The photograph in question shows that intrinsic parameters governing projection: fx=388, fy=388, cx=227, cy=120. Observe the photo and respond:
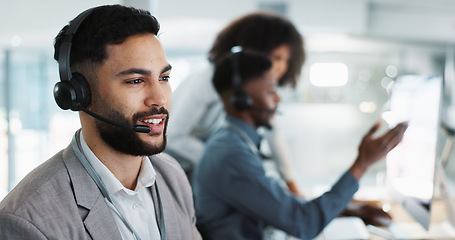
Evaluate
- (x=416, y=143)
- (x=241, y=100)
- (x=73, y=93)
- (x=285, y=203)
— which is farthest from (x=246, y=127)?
(x=73, y=93)

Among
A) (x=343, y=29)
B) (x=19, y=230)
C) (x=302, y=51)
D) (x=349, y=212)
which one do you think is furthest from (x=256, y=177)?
(x=343, y=29)

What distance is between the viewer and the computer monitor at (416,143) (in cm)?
128

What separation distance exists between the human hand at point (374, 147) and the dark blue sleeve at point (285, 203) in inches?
1.6

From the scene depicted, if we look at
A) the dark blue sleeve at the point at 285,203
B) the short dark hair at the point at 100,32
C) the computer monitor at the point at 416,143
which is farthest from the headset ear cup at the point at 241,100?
the short dark hair at the point at 100,32

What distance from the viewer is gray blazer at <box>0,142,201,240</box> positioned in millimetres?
665

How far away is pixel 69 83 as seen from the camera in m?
0.77

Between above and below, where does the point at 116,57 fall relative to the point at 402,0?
below

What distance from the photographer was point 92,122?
810 mm

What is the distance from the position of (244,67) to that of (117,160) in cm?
81

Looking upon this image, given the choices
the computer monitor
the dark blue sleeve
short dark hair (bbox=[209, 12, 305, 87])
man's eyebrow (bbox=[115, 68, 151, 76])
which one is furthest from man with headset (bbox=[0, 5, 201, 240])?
short dark hair (bbox=[209, 12, 305, 87])

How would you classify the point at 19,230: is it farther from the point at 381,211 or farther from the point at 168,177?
the point at 381,211

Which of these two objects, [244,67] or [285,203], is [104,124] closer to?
[285,203]

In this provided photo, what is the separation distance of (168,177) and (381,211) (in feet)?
3.42

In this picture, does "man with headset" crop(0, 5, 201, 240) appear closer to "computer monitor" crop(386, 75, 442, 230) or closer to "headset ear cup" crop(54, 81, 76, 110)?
"headset ear cup" crop(54, 81, 76, 110)
